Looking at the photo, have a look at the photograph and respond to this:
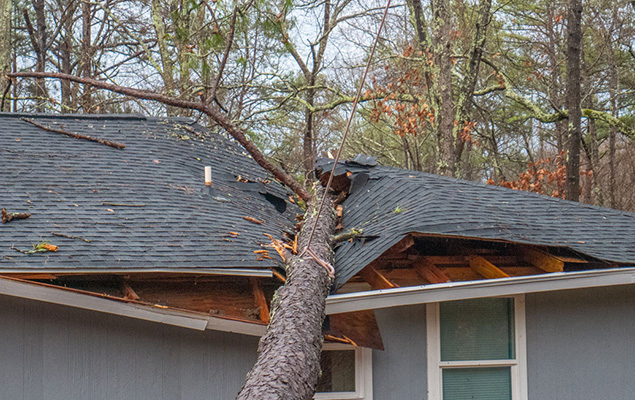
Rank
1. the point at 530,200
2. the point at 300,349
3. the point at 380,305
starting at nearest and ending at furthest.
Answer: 1. the point at 300,349
2. the point at 380,305
3. the point at 530,200

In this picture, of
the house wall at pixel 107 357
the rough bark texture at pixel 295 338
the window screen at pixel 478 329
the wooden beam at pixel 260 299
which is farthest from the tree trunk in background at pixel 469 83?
the house wall at pixel 107 357

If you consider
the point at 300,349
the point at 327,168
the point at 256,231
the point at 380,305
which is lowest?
the point at 300,349

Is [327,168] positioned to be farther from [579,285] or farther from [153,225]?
[579,285]

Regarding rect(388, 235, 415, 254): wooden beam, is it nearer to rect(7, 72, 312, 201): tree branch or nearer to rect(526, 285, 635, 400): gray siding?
rect(526, 285, 635, 400): gray siding

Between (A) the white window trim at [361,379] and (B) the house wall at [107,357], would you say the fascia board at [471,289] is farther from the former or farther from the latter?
(B) the house wall at [107,357]

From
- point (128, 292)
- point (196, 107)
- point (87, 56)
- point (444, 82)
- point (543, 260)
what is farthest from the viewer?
point (87, 56)

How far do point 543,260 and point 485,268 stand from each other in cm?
58

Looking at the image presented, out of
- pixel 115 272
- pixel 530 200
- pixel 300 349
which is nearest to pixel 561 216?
pixel 530 200

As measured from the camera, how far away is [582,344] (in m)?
5.51

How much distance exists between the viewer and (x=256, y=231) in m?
5.93

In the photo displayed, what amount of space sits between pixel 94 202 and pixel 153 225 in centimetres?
75

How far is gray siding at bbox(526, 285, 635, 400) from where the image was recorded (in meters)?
5.43

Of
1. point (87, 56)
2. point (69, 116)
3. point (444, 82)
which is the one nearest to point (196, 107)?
point (69, 116)

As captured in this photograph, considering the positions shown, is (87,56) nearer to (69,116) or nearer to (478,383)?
(69,116)
